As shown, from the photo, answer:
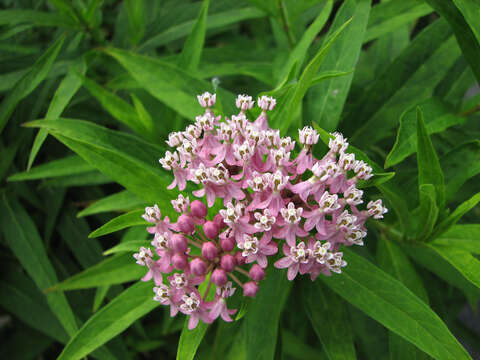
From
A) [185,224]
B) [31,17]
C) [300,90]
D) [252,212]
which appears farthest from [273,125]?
[31,17]

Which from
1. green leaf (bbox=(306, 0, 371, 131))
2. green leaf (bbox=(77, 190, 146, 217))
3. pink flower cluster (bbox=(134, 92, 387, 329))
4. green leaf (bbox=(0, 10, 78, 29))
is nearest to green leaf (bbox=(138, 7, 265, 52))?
green leaf (bbox=(0, 10, 78, 29))

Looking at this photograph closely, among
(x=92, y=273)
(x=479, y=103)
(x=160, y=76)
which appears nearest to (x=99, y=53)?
(x=160, y=76)

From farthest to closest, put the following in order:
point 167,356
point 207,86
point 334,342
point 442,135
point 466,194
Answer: point 167,356, point 442,135, point 466,194, point 207,86, point 334,342

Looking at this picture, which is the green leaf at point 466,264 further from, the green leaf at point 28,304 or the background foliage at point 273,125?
the green leaf at point 28,304

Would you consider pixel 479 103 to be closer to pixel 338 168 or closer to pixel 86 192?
pixel 338 168

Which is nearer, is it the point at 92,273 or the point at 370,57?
the point at 92,273

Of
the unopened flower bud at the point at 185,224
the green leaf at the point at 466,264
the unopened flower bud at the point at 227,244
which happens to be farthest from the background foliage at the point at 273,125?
the unopened flower bud at the point at 227,244
